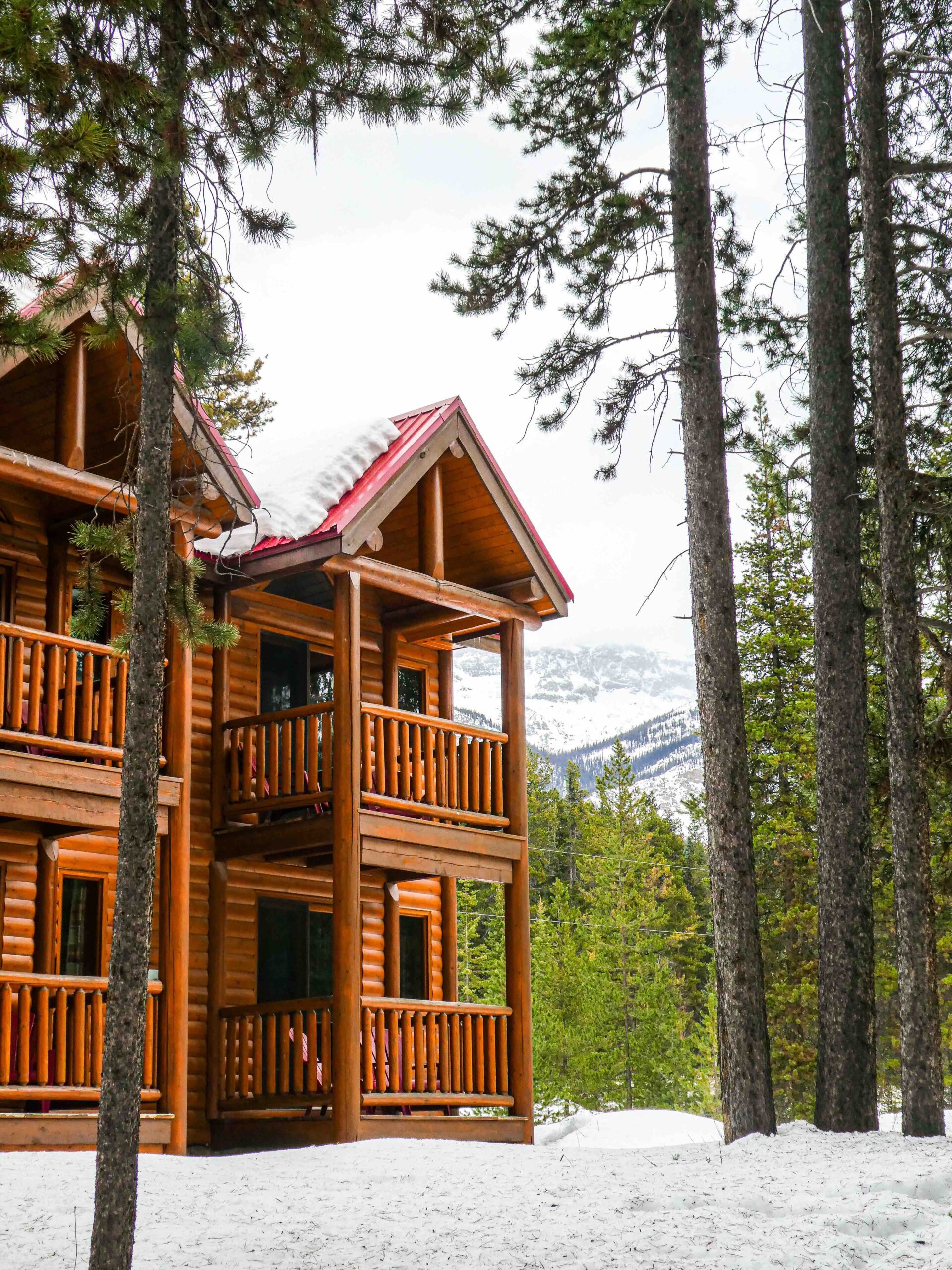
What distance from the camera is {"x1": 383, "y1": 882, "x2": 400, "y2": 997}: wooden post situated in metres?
17.6

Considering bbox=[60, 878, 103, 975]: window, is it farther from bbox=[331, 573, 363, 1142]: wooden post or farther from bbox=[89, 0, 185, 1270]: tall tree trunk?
bbox=[89, 0, 185, 1270]: tall tree trunk

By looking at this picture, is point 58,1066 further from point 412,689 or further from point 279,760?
point 412,689

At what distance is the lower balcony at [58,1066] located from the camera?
11781mm

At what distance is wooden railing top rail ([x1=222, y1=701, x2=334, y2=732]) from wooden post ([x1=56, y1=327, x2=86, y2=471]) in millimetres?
3551

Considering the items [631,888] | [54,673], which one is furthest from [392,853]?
[631,888]

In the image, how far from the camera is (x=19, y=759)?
1222cm

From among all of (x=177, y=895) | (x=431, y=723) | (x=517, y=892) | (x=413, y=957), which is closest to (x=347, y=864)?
(x=177, y=895)

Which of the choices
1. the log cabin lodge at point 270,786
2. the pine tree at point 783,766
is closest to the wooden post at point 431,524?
the log cabin lodge at point 270,786

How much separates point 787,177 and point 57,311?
8.42 meters

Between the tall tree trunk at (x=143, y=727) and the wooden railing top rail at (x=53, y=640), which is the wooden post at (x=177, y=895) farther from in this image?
the tall tree trunk at (x=143, y=727)

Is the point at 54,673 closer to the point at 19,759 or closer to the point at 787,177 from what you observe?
the point at 19,759

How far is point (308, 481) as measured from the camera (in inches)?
607

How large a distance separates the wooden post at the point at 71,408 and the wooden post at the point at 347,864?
3.08m

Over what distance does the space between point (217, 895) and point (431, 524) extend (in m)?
4.73
